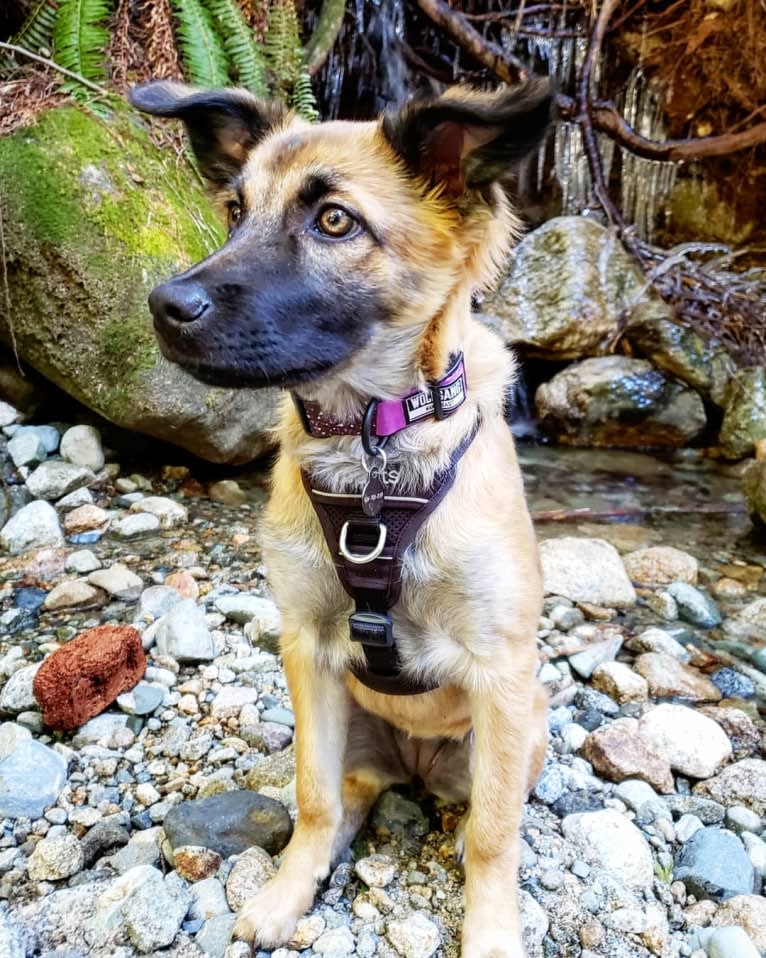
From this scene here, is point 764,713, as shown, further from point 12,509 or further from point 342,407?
point 12,509

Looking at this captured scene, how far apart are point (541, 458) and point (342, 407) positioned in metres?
4.93

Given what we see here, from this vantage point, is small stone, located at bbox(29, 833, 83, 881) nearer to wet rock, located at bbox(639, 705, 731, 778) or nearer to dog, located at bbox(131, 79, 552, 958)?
dog, located at bbox(131, 79, 552, 958)

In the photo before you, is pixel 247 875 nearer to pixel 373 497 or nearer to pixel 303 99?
pixel 373 497

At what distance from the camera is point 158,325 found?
175 centimetres

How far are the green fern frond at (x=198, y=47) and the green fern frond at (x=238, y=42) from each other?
18 cm

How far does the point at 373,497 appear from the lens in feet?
6.34

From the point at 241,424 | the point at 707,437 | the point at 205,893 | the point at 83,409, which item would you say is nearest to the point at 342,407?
the point at 205,893

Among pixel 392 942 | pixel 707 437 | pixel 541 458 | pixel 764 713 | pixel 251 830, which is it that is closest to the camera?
pixel 392 942

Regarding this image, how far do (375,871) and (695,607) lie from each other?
263 cm

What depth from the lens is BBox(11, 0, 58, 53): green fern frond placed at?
5.04 m

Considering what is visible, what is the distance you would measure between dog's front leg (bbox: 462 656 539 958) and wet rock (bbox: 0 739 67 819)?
137cm

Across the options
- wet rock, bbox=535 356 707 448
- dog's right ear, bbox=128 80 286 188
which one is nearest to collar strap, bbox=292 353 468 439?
dog's right ear, bbox=128 80 286 188

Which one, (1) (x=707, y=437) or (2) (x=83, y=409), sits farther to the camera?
(1) (x=707, y=437)

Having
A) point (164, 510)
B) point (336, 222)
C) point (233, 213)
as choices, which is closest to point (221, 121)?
point (233, 213)
